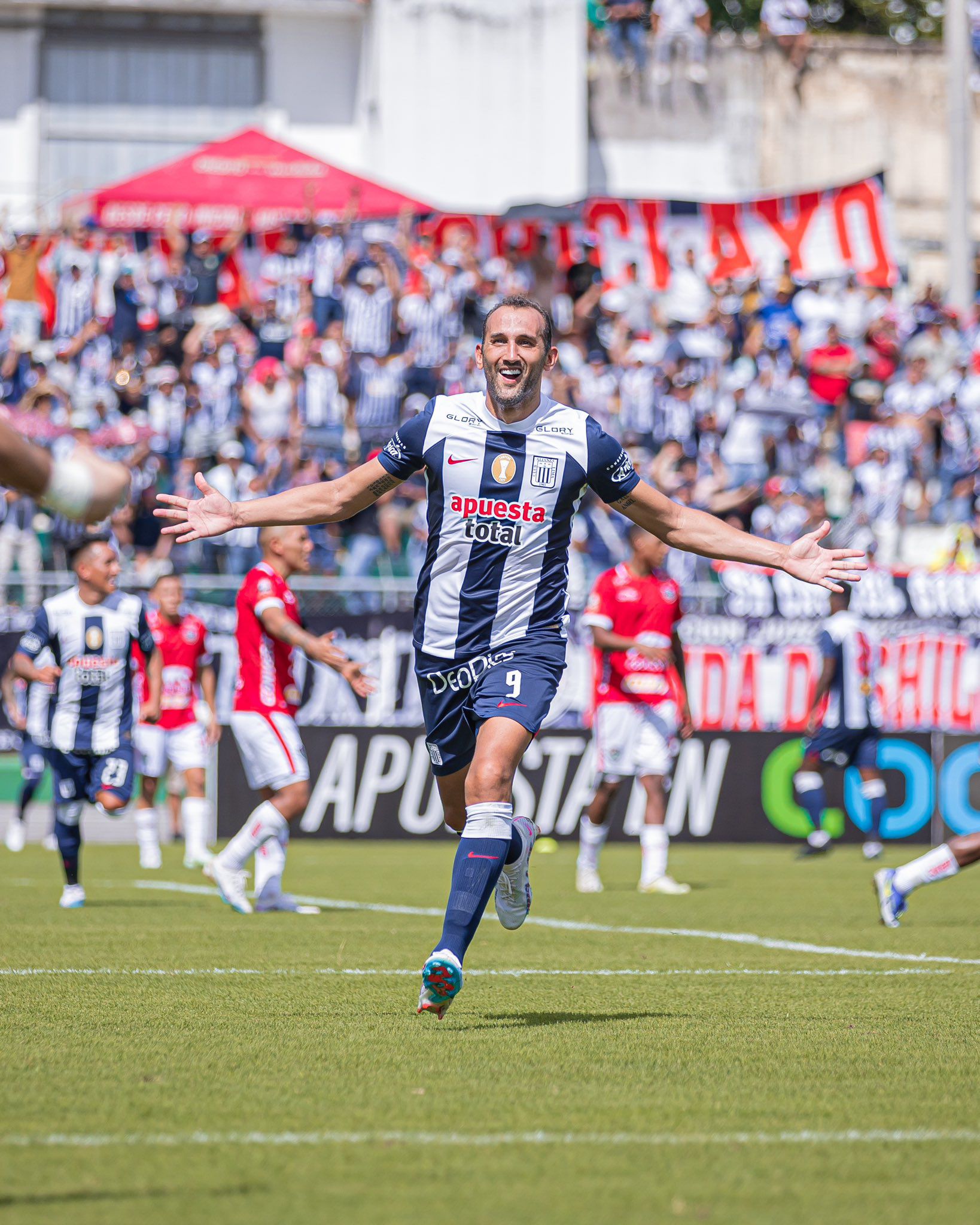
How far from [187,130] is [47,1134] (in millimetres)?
34905

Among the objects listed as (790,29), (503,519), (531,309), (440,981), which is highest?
(790,29)

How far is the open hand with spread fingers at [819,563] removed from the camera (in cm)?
677

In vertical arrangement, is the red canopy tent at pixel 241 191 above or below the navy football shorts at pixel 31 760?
above

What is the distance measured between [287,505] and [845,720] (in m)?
11.1

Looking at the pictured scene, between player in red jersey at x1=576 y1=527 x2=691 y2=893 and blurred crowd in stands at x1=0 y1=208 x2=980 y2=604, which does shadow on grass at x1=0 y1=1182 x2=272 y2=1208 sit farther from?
blurred crowd in stands at x1=0 y1=208 x2=980 y2=604

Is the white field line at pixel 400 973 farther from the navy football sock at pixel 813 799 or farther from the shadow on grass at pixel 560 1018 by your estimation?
the navy football sock at pixel 813 799

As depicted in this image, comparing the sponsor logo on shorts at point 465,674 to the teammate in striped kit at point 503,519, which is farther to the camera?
the sponsor logo on shorts at point 465,674

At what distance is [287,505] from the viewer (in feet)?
22.2

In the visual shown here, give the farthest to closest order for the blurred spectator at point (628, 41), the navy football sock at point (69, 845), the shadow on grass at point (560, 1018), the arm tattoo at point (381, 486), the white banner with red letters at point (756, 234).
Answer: the blurred spectator at point (628, 41)
the white banner with red letters at point (756, 234)
the navy football sock at point (69, 845)
the arm tattoo at point (381, 486)
the shadow on grass at point (560, 1018)

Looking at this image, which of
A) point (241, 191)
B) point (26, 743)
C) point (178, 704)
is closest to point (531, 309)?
point (178, 704)

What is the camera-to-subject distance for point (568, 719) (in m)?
19.4

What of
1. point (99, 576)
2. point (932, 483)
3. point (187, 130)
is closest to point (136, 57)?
point (187, 130)

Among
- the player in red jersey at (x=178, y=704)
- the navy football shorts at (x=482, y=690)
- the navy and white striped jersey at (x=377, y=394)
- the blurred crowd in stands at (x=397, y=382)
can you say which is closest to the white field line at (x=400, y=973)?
the navy football shorts at (x=482, y=690)

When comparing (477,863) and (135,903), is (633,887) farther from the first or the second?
(477,863)
